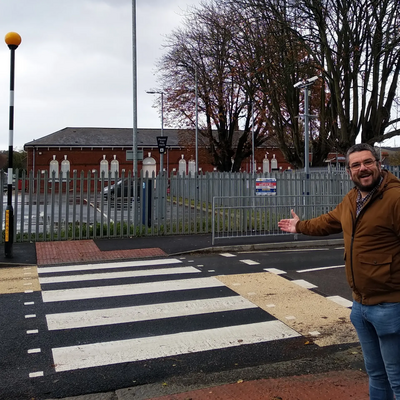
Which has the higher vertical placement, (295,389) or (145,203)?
(145,203)

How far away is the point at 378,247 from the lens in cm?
251

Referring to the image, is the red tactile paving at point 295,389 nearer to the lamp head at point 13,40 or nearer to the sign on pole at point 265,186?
the lamp head at point 13,40

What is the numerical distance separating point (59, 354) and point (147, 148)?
163 ft

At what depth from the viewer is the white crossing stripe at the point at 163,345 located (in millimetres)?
4242

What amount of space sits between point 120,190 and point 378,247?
11332 mm

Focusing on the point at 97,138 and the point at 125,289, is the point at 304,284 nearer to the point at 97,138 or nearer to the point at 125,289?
the point at 125,289

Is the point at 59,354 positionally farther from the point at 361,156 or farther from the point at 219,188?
the point at 219,188

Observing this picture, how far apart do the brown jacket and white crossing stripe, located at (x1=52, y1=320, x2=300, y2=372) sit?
2.36 m

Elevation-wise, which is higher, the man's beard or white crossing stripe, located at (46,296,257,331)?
the man's beard

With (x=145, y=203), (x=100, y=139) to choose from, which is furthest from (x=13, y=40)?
(x=100, y=139)

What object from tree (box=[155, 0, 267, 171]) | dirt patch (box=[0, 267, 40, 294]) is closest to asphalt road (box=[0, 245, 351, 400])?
dirt patch (box=[0, 267, 40, 294])

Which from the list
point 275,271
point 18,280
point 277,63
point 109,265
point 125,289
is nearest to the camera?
point 125,289

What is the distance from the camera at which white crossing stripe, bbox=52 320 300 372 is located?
4242mm

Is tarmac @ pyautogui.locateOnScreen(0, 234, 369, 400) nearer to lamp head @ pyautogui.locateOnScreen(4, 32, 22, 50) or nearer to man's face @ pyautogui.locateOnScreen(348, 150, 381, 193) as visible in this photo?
man's face @ pyautogui.locateOnScreen(348, 150, 381, 193)
